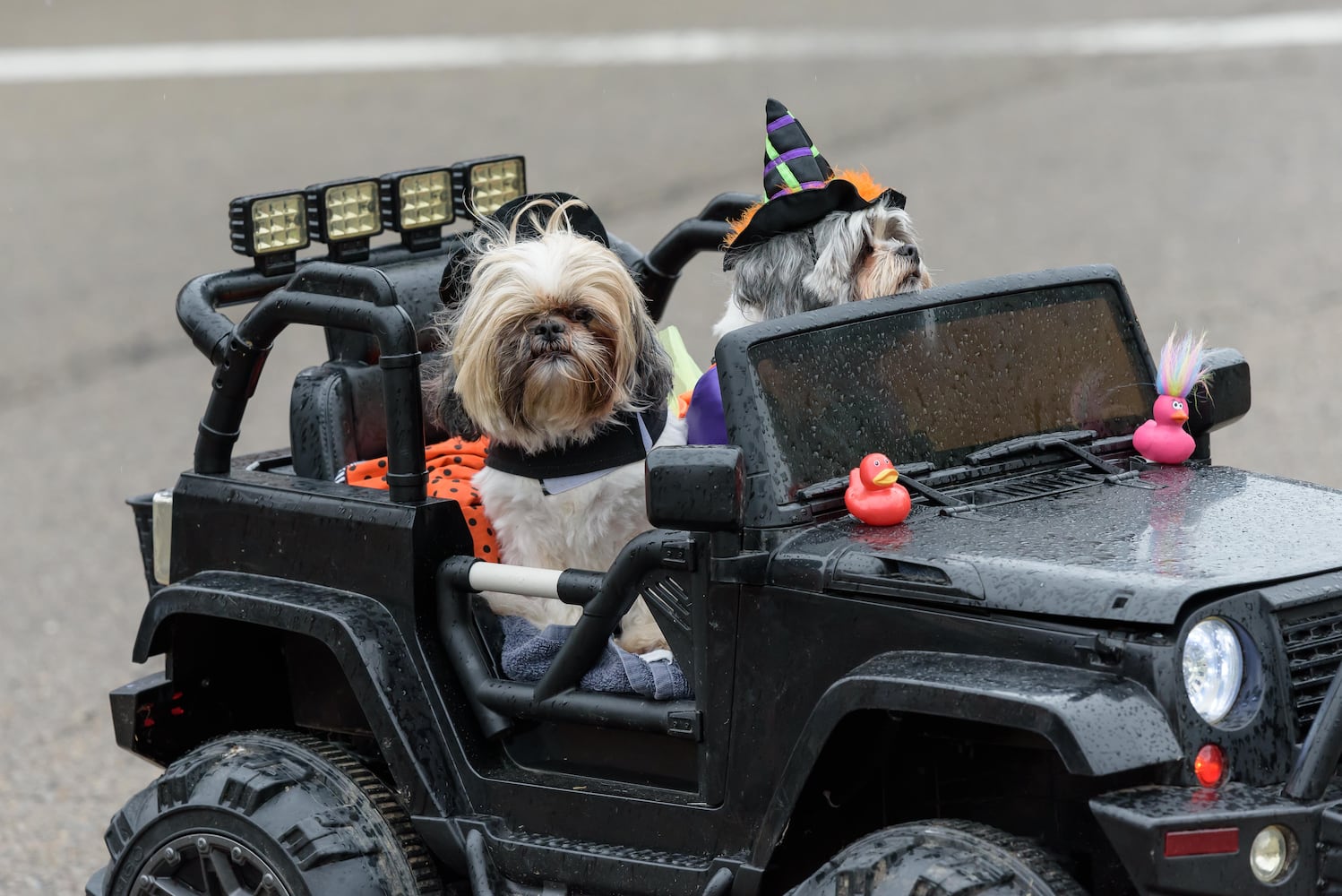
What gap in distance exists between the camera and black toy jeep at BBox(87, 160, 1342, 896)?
3.19 metres

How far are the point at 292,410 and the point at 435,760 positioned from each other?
3.79 feet

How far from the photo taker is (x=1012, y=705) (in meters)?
3.13

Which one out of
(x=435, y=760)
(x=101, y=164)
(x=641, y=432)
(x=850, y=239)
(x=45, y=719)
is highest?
(x=101, y=164)

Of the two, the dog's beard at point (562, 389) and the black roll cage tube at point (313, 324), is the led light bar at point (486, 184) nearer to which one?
the black roll cage tube at point (313, 324)

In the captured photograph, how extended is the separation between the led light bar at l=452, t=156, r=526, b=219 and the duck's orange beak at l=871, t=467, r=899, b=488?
1.80 metres

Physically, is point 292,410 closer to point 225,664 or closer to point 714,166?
point 225,664

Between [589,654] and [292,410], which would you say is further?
[292,410]

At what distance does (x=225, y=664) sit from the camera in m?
4.70

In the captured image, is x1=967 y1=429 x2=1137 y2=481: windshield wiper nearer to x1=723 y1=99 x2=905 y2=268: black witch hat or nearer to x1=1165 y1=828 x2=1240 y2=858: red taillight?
A: x1=723 y1=99 x2=905 y2=268: black witch hat

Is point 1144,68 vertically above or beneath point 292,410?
above

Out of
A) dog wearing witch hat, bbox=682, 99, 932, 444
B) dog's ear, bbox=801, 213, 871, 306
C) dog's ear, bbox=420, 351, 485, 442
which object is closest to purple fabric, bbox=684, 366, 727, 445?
dog wearing witch hat, bbox=682, 99, 932, 444

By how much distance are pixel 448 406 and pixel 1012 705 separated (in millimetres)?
1888

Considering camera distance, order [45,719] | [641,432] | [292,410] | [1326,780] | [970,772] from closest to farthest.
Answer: [1326,780] → [970,772] → [641,432] → [292,410] → [45,719]

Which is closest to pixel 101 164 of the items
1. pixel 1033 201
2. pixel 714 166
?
pixel 714 166
